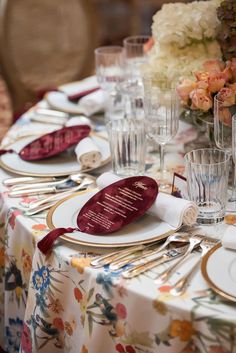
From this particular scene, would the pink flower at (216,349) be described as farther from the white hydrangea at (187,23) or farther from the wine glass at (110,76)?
the wine glass at (110,76)

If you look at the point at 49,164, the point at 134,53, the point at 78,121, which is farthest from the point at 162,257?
the point at 134,53

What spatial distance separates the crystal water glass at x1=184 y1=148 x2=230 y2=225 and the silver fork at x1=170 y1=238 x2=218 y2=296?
0.08 metres

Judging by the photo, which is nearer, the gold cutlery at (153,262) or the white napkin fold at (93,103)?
the gold cutlery at (153,262)

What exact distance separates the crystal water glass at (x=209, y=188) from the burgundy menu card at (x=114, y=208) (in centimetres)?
9

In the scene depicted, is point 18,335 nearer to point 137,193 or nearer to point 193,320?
point 137,193

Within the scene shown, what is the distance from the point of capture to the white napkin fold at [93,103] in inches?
80.7

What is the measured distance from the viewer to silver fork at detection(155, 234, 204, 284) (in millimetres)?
1154

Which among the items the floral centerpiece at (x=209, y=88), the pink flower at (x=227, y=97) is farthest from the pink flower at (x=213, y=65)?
the pink flower at (x=227, y=97)

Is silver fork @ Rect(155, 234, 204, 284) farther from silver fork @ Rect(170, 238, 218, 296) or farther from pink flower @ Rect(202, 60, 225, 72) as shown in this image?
pink flower @ Rect(202, 60, 225, 72)

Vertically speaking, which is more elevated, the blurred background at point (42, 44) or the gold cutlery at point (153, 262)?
the blurred background at point (42, 44)

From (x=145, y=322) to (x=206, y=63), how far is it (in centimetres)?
69

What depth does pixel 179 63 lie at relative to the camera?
65.4 inches

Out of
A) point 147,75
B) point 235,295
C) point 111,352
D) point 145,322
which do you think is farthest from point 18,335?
point 147,75

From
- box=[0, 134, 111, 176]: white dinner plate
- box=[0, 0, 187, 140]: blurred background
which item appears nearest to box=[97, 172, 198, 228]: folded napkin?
box=[0, 134, 111, 176]: white dinner plate
